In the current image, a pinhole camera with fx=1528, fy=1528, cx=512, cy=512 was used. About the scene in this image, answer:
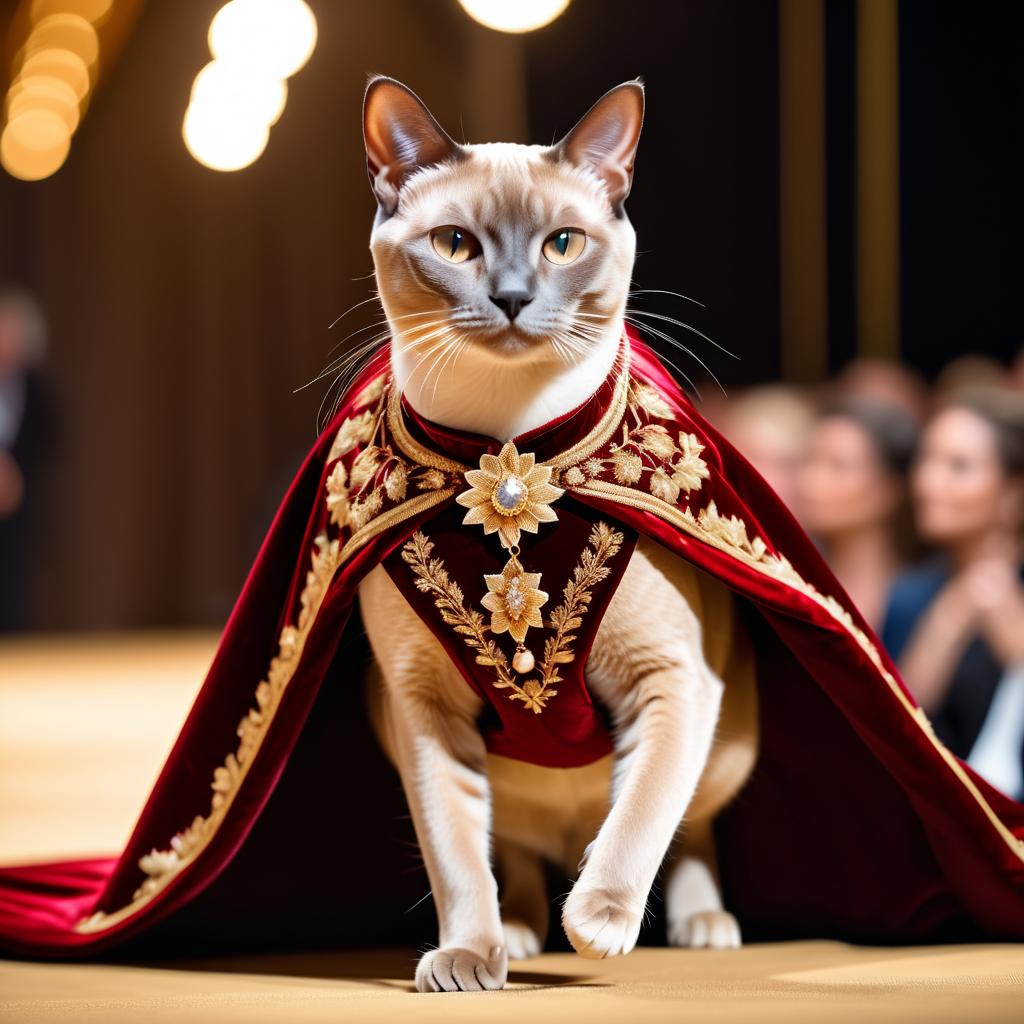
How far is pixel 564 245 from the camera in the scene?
1555 millimetres

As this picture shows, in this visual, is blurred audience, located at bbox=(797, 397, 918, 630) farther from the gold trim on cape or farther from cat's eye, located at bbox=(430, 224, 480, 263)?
cat's eye, located at bbox=(430, 224, 480, 263)

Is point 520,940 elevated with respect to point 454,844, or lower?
lower

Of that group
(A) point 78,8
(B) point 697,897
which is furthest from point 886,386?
(A) point 78,8

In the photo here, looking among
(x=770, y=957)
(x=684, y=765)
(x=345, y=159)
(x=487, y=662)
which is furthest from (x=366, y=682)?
(x=345, y=159)

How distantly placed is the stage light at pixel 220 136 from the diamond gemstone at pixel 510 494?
4.58 m

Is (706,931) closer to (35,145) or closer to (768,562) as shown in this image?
(768,562)

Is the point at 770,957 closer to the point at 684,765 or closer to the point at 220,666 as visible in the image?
the point at 684,765

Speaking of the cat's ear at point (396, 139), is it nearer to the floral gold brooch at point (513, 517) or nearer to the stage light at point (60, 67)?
Result: the floral gold brooch at point (513, 517)

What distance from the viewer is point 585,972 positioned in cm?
166

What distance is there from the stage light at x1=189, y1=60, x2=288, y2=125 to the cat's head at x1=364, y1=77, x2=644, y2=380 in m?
4.21

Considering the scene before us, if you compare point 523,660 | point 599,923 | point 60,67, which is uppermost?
point 60,67

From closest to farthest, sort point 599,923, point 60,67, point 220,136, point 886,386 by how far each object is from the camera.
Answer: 1. point 599,923
2. point 886,386
3. point 220,136
4. point 60,67

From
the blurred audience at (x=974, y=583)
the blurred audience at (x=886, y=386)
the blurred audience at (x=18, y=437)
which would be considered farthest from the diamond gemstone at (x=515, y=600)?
the blurred audience at (x=18, y=437)

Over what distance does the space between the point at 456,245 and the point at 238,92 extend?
4.43 metres
